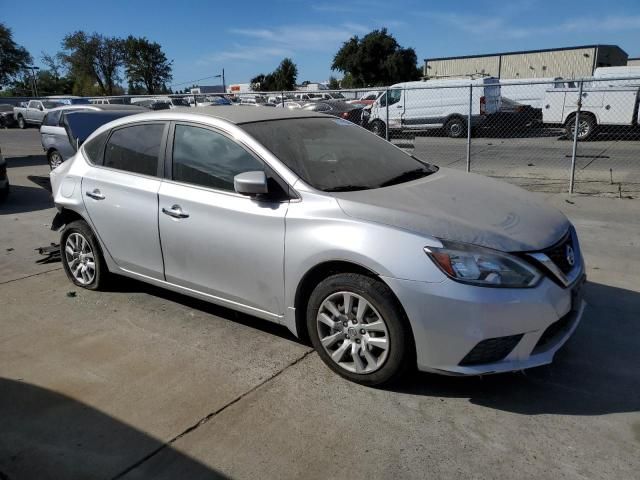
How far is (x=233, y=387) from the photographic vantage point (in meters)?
3.28

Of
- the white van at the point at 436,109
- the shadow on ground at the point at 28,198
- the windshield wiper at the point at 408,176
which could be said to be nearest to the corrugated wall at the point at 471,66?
the white van at the point at 436,109

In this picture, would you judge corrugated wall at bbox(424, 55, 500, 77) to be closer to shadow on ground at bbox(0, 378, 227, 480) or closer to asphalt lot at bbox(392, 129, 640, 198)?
asphalt lot at bbox(392, 129, 640, 198)

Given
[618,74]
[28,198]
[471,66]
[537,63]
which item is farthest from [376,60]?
[28,198]

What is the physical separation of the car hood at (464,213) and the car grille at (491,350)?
1.61ft

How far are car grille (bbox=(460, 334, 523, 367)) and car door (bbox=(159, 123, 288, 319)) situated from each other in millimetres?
1251

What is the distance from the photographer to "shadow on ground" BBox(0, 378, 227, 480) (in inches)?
102

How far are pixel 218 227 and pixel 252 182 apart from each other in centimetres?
52

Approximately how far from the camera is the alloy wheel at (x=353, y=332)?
10.1 ft

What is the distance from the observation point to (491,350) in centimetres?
286

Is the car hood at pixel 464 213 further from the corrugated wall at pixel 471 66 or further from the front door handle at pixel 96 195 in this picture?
the corrugated wall at pixel 471 66

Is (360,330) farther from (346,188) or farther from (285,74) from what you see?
(285,74)

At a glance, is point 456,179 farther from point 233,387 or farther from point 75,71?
point 75,71

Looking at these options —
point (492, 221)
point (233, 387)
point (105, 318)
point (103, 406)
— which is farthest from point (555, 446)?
point (105, 318)

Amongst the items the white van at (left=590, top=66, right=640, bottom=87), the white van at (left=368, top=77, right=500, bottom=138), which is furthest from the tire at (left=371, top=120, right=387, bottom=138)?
the white van at (left=590, top=66, right=640, bottom=87)
